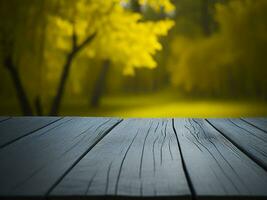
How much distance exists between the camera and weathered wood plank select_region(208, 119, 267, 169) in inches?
75.4

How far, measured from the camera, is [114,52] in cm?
1244

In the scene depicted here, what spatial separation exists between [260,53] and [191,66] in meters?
6.19

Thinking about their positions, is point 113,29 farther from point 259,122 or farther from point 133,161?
point 133,161

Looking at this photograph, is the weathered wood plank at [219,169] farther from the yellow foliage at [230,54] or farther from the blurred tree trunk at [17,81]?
the yellow foliage at [230,54]

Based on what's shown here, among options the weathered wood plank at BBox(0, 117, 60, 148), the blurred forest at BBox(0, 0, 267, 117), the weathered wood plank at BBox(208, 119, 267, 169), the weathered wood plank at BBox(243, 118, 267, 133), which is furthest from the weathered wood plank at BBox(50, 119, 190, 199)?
the blurred forest at BBox(0, 0, 267, 117)

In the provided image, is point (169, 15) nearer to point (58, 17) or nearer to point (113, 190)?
point (58, 17)

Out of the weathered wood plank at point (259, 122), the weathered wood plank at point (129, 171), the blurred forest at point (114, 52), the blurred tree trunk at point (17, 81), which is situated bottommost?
the weathered wood plank at point (129, 171)

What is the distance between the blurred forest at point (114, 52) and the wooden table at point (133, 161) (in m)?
7.52

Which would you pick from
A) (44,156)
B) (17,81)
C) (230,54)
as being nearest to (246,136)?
(44,156)

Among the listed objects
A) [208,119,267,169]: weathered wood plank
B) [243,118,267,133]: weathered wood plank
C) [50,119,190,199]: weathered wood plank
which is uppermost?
[243,118,267,133]: weathered wood plank

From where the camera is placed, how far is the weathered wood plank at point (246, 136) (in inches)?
75.4

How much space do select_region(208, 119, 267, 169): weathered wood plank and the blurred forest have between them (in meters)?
7.08

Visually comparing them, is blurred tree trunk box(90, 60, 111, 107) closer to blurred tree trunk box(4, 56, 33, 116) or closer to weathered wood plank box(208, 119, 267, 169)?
blurred tree trunk box(4, 56, 33, 116)

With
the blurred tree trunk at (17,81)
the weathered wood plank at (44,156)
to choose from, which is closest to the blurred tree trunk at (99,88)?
the blurred tree trunk at (17,81)
